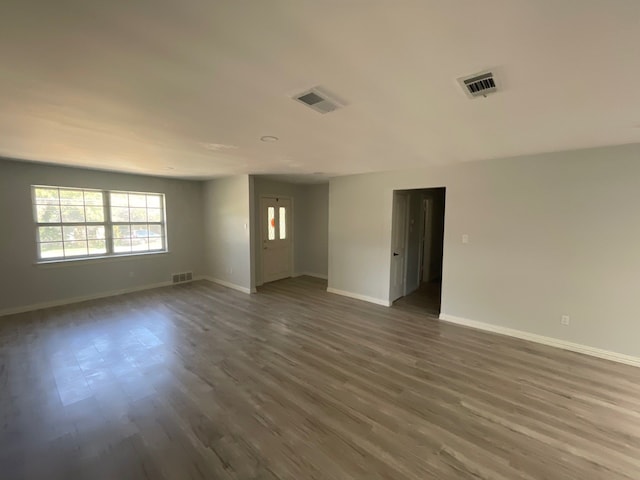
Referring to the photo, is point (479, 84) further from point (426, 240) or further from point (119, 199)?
point (119, 199)

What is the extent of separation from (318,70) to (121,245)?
6.00 metres

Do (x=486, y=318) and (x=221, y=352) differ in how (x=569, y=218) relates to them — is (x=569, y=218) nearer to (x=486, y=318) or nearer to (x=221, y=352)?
(x=486, y=318)

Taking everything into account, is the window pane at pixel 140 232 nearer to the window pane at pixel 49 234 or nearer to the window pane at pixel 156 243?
the window pane at pixel 156 243

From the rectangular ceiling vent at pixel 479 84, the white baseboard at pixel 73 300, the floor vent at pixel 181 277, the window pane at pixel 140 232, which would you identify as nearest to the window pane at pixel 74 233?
the window pane at pixel 140 232

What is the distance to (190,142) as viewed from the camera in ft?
10.1

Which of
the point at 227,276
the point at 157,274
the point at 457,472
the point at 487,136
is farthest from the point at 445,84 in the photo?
the point at 157,274

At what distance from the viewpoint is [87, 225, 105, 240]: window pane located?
17.1 feet

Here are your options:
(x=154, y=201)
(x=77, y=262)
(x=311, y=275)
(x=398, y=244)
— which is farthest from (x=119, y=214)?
(x=398, y=244)

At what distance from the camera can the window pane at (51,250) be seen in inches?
185

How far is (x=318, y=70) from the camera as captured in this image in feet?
5.13

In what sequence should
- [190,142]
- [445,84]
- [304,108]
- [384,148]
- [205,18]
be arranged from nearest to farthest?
[205,18], [445,84], [304,108], [190,142], [384,148]

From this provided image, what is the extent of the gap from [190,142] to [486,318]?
469 cm

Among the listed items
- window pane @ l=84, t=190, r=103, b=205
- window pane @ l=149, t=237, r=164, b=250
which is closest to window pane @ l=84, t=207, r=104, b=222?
window pane @ l=84, t=190, r=103, b=205

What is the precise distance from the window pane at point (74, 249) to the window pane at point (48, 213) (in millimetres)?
475
